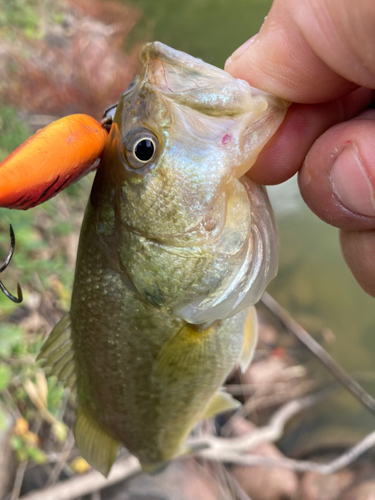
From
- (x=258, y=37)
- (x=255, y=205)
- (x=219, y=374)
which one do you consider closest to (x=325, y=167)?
(x=255, y=205)

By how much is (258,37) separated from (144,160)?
464 mm

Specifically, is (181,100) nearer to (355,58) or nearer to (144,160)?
(144,160)

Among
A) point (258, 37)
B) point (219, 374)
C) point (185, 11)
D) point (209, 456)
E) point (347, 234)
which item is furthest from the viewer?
point (185, 11)

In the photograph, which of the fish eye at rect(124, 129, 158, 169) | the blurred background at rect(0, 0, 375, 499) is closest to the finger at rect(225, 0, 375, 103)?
the fish eye at rect(124, 129, 158, 169)

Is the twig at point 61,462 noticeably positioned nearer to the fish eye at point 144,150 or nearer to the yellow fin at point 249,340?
the yellow fin at point 249,340

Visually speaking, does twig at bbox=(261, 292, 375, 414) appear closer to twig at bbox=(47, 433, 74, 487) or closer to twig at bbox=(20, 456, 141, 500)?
twig at bbox=(20, 456, 141, 500)

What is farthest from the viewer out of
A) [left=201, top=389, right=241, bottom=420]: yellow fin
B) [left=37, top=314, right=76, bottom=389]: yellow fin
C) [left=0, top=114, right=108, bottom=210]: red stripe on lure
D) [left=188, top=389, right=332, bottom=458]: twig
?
[left=188, top=389, right=332, bottom=458]: twig

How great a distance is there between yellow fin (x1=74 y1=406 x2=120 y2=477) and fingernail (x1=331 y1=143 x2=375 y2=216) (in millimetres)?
1263

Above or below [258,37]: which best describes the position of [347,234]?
below

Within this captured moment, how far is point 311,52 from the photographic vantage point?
2.93 ft

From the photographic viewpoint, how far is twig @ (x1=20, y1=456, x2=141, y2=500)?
2084 mm

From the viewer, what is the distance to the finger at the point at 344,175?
37.6 inches

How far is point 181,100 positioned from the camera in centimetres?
87

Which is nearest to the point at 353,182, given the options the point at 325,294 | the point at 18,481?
the point at 18,481
